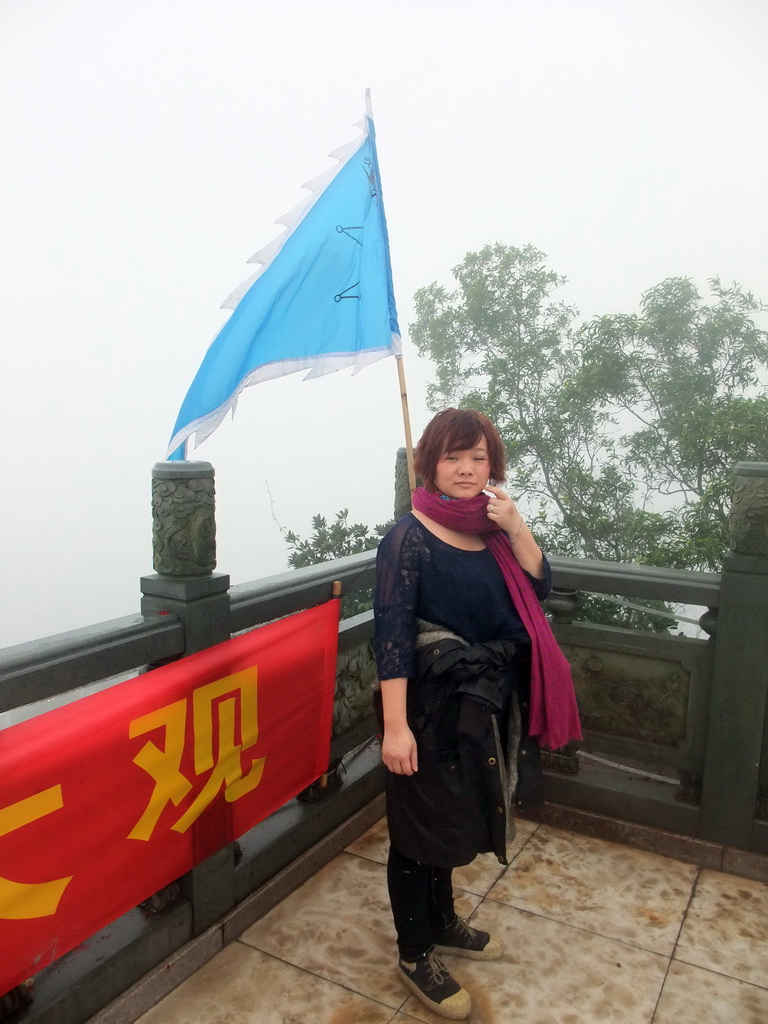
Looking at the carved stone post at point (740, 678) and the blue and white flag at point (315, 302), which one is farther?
the carved stone post at point (740, 678)

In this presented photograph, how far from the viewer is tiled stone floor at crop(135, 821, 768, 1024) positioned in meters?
2.01

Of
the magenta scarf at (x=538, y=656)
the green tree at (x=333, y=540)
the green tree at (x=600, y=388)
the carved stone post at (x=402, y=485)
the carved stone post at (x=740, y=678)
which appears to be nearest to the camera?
the magenta scarf at (x=538, y=656)

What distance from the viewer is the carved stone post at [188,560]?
199 centimetres

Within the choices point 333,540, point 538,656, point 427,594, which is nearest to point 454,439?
point 427,594

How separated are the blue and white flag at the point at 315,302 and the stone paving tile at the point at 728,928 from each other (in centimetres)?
205

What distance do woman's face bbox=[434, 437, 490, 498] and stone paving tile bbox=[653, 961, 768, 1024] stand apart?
4.91ft

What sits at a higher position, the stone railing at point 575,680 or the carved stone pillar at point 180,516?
the carved stone pillar at point 180,516

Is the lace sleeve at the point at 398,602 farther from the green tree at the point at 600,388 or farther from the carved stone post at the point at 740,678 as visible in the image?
the green tree at the point at 600,388

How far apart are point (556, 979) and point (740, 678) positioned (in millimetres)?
1158

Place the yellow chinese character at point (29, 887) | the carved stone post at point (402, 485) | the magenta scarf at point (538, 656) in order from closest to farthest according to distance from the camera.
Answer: the yellow chinese character at point (29, 887) < the magenta scarf at point (538, 656) < the carved stone post at point (402, 485)

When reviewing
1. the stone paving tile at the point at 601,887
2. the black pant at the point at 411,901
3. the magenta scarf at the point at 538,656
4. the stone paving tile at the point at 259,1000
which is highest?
the magenta scarf at the point at 538,656

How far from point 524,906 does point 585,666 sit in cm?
91

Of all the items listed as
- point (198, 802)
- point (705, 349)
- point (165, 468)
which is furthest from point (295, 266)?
point (705, 349)

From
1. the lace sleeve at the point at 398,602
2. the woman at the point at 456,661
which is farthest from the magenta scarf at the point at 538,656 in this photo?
the lace sleeve at the point at 398,602
